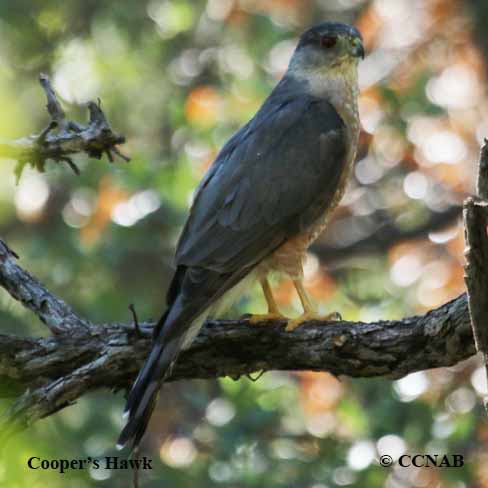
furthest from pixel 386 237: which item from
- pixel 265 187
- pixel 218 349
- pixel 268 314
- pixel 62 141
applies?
pixel 62 141

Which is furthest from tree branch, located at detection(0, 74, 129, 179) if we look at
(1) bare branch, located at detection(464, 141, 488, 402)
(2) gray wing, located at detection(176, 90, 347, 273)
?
(1) bare branch, located at detection(464, 141, 488, 402)

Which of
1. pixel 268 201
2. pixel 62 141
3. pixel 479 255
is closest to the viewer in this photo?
pixel 479 255

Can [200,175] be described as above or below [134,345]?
above

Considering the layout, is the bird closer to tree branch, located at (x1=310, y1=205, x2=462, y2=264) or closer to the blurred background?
the blurred background

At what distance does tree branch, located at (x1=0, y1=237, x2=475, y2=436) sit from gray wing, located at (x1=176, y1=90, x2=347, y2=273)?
0.45 meters

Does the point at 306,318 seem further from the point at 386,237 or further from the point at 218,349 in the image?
the point at 386,237

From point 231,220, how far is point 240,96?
328 cm

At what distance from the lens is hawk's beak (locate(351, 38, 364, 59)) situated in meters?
5.79

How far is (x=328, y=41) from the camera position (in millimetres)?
5863

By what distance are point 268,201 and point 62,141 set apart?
1.37 m

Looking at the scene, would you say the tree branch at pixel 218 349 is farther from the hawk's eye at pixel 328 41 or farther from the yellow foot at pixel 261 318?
the hawk's eye at pixel 328 41

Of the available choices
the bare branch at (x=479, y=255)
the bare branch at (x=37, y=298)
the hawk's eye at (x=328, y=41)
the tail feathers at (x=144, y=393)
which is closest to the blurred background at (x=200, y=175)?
the bare branch at (x=37, y=298)

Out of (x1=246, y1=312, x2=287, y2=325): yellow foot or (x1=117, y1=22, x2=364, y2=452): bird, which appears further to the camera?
(x1=246, y1=312, x2=287, y2=325): yellow foot

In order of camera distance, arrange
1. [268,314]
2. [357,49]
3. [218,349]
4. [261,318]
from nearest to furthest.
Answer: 1. [218,349]
2. [261,318]
3. [268,314]
4. [357,49]
